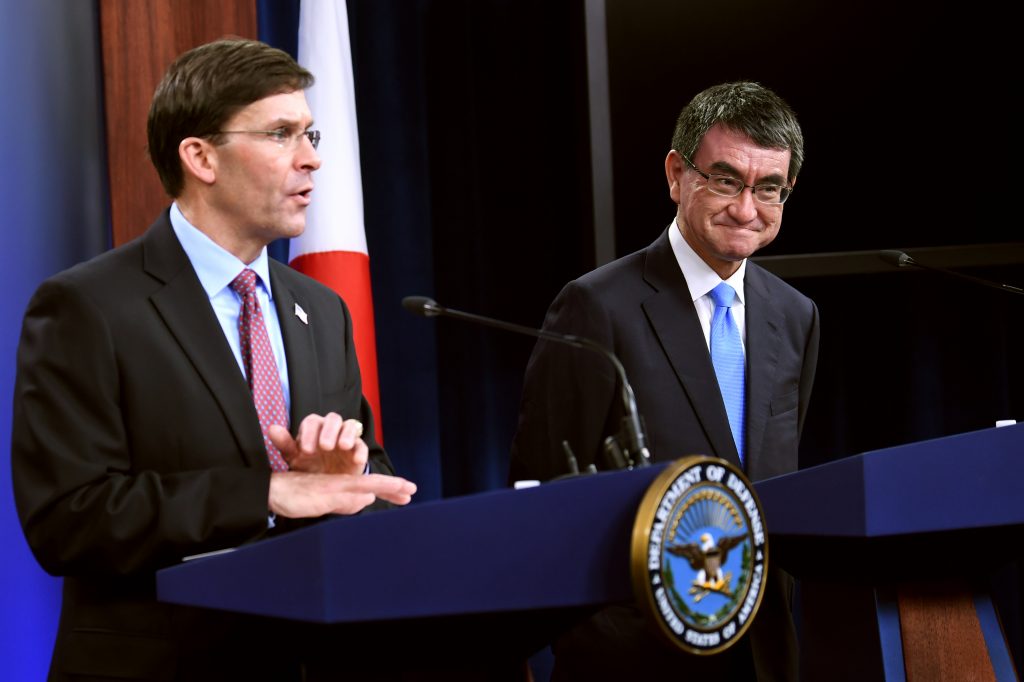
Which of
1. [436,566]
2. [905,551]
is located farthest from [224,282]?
[905,551]

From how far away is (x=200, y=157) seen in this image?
1.92m

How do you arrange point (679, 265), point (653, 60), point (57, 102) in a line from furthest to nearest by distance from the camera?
point (653, 60) < point (57, 102) < point (679, 265)

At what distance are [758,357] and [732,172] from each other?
39cm

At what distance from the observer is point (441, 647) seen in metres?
1.38

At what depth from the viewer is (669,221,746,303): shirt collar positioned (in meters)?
2.44

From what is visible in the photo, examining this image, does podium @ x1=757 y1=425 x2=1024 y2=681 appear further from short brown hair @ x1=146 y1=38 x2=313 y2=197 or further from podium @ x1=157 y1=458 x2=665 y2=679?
short brown hair @ x1=146 y1=38 x2=313 y2=197

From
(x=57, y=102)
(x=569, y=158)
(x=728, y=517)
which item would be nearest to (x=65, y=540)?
(x=728, y=517)

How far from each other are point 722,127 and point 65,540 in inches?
61.3

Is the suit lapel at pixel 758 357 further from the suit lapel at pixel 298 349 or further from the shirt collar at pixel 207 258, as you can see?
the shirt collar at pixel 207 258

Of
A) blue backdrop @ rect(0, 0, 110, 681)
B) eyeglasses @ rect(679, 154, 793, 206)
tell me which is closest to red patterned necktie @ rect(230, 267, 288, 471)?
blue backdrop @ rect(0, 0, 110, 681)

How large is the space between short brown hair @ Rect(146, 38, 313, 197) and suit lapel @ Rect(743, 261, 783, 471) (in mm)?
1035

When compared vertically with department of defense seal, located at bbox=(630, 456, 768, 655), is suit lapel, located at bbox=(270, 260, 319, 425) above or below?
above

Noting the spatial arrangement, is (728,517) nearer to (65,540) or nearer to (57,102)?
(65,540)

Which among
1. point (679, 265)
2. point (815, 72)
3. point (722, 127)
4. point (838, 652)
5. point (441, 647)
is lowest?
point (838, 652)
